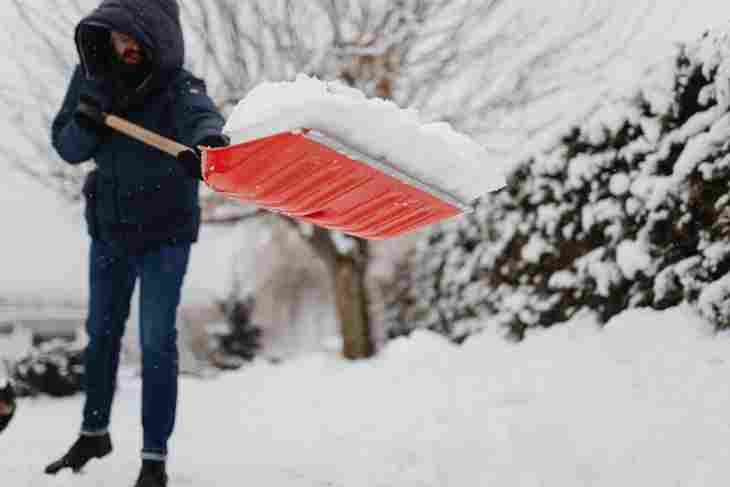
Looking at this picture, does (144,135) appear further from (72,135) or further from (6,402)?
(6,402)

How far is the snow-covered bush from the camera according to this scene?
2.72m

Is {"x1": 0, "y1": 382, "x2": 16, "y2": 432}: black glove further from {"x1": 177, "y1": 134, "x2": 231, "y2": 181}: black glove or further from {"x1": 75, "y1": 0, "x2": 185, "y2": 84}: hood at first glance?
{"x1": 75, "y1": 0, "x2": 185, "y2": 84}: hood

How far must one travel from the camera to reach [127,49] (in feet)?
7.89

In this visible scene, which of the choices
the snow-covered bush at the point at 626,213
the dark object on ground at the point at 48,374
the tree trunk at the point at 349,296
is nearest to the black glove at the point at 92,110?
the snow-covered bush at the point at 626,213

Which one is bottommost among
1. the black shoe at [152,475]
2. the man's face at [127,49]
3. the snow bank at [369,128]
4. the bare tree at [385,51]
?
the black shoe at [152,475]

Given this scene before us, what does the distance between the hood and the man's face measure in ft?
0.19

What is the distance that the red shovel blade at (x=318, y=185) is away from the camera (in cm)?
178

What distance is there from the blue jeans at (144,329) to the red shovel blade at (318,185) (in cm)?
44

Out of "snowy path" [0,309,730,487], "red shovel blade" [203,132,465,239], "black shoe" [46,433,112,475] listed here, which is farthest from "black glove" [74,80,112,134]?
"snowy path" [0,309,730,487]

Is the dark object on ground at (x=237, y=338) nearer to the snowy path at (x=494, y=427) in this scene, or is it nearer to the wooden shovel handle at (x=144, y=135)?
the snowy path at (x=494, y=427)

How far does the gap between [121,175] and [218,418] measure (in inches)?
93.0

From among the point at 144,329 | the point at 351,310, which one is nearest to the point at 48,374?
the point at 351,310

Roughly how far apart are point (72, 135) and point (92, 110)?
0.46 ft

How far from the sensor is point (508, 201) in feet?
17.3
